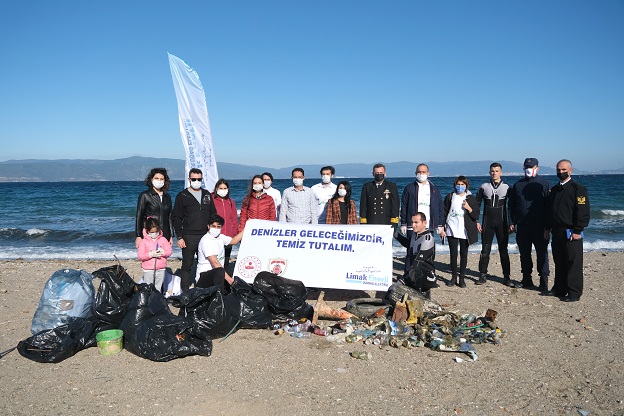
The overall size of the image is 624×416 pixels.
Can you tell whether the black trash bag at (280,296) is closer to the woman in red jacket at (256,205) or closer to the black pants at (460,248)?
the woman in red jacket at (256,205)

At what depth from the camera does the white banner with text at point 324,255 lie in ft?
21.5

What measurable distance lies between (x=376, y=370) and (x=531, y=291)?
444 centimetres

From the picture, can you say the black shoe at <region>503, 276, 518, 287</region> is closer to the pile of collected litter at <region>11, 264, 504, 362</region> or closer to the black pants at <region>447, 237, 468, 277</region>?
the black pants at <region>447, 237, 468, 277</region>

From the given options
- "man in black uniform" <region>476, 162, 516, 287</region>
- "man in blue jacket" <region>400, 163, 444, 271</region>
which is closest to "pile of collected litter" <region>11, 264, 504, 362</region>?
"man in blue jacket" <region>400, 163, 444, 271</region>

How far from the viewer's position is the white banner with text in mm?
6559

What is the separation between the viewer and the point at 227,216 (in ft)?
23.3

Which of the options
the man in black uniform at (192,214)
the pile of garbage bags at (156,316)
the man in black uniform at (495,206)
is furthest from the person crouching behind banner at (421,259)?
the man in black uniform at (192,214)

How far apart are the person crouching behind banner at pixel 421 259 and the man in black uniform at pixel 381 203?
30.6 inches

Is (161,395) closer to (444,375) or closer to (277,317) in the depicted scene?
(277,317)

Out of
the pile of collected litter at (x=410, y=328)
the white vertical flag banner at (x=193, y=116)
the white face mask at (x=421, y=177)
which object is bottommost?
the pile of collected litter at (x=410, y=328)

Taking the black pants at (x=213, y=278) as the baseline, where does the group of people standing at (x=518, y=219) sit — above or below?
above

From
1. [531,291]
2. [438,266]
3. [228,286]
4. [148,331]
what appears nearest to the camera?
[148,331]

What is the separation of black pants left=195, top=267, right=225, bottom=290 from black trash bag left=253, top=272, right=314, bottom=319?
0.48 m

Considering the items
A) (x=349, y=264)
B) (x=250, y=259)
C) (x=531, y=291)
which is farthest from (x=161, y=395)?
(x=531, y=291)
